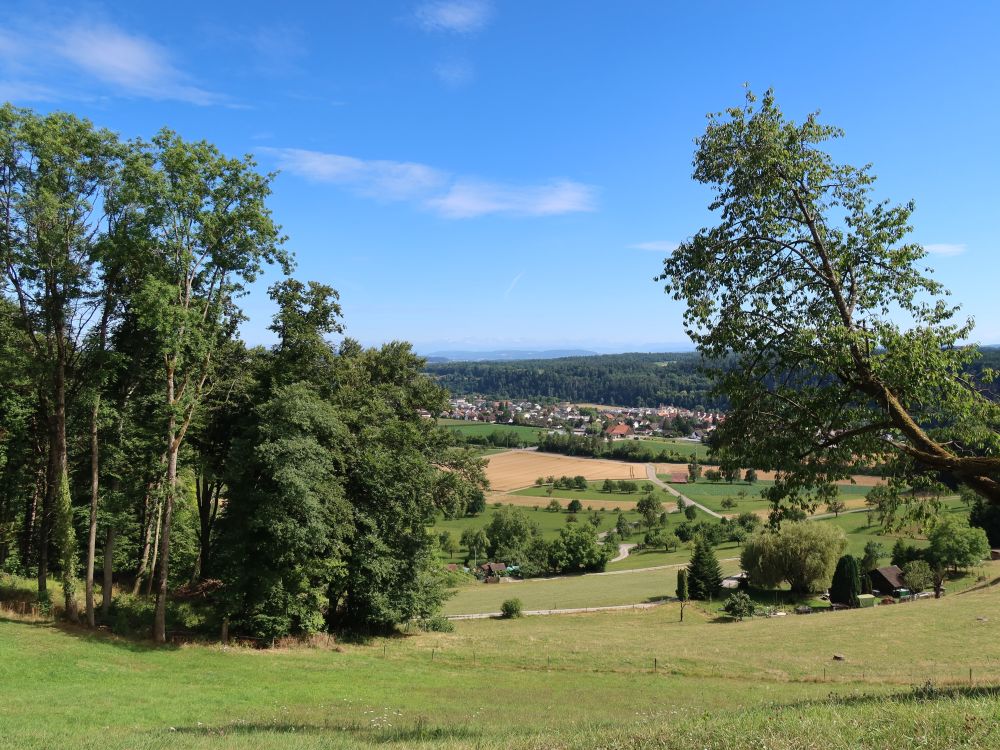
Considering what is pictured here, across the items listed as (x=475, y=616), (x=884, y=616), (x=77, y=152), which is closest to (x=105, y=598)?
(x=77, y=152)

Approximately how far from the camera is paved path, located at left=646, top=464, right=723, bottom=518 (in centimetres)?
9953

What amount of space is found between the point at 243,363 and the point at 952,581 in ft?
201

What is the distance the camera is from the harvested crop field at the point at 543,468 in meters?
119

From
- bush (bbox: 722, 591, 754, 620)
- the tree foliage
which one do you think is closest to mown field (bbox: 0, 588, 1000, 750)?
bush (bbox: 722, 591, 754, 620)

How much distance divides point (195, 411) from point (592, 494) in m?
Answer: 94.5

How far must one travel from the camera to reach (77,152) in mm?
19031

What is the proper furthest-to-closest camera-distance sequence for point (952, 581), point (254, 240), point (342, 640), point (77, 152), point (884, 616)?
point (952, 581), point (884, 616), point (342, 640), point (254, 240), point (77, 152)

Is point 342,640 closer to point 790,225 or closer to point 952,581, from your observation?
Result: point 790,225

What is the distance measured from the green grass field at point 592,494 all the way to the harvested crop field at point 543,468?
12.7 ft

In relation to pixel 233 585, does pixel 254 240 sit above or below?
above

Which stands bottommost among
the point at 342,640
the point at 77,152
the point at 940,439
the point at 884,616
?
the point at 884,616

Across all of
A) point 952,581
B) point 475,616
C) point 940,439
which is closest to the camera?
point 940,439

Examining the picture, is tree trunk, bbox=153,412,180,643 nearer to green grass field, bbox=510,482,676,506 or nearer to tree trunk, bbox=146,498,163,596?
tree trunk, bbox=146,498,163,596

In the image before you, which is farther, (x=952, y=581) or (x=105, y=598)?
(x=952, y=581)
